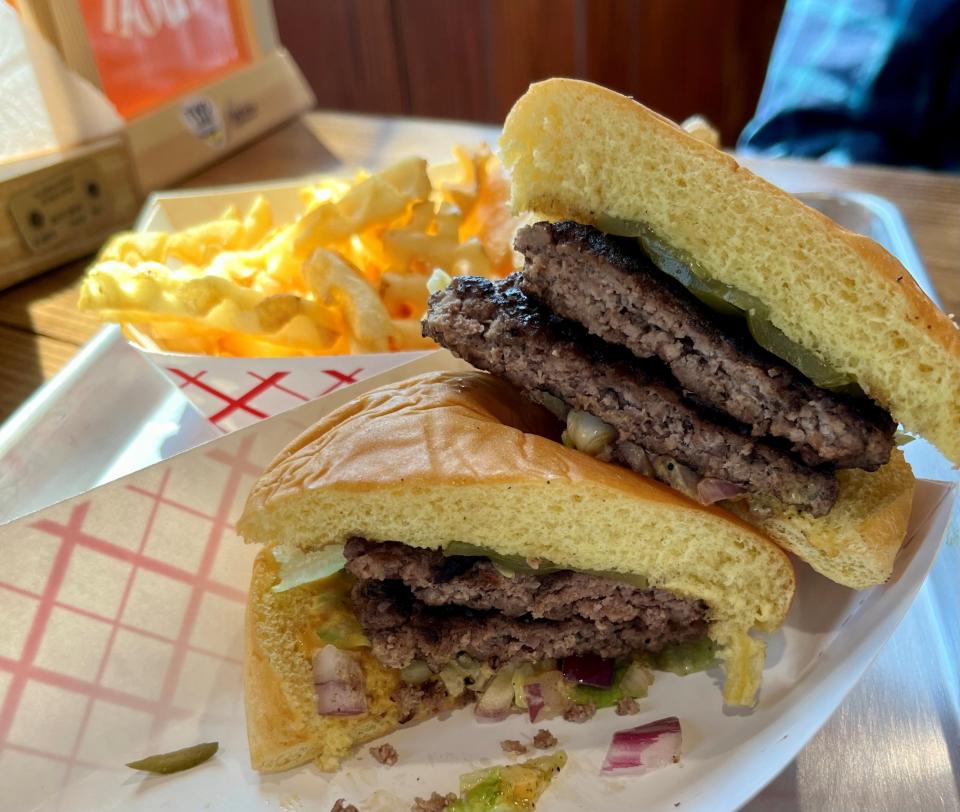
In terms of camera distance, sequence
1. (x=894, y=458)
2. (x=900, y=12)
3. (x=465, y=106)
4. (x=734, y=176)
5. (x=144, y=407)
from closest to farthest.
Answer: (x=734, y=176)
(x=894, y=458)
(x=144, y=407)
(x=900, y=12)
(x=465, y=106)

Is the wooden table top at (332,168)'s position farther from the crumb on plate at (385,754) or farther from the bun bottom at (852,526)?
the crumb on plate at (385,754)

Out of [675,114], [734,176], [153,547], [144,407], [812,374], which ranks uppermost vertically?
[734,176]

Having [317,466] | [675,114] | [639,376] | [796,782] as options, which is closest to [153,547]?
[317,466]

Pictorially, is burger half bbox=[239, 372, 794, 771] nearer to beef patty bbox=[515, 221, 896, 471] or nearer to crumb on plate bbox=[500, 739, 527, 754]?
crumb on plate bbox=[500, 739, 527, 754]

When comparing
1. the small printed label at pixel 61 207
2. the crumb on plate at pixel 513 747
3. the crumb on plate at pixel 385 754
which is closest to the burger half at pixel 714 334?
the crumb on plate at pixel 513 747

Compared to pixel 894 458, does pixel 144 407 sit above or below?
below

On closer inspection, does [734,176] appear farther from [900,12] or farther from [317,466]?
[900,12]
